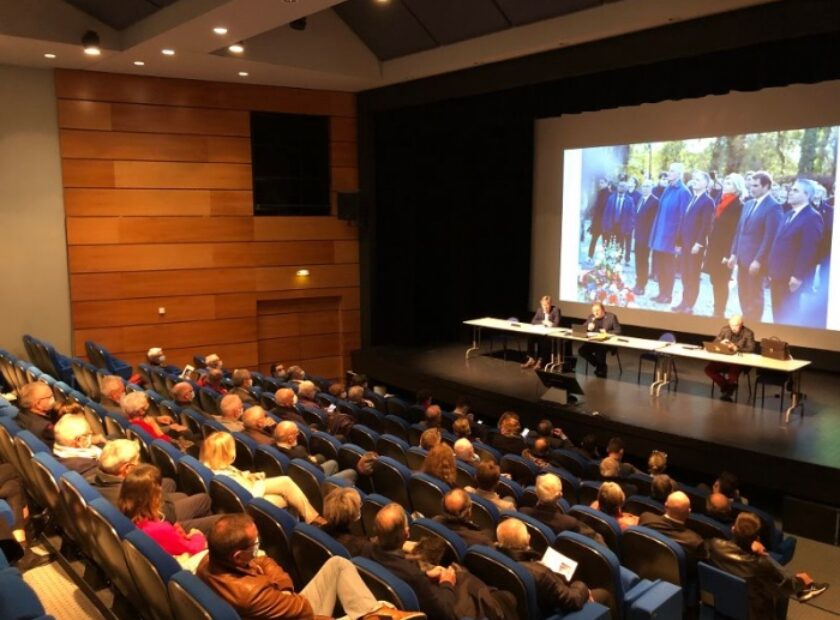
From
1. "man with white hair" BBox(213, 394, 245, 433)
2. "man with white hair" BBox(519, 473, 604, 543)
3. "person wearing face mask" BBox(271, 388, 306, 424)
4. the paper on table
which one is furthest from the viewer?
"person wearing face mask" BBox(271, 388, 306, 424)

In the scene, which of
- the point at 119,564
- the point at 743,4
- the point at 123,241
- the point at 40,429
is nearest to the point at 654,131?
the point at 743,4

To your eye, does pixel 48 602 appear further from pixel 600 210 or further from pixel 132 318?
pixel 600 210

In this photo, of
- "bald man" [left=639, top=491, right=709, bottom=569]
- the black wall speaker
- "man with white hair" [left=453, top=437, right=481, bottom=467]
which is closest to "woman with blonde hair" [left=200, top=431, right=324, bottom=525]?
"man with white hair" [left=453, top=437, right=481, bottom=467]

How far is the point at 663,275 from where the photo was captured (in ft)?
35.3

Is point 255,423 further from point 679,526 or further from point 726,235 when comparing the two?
point 726,235

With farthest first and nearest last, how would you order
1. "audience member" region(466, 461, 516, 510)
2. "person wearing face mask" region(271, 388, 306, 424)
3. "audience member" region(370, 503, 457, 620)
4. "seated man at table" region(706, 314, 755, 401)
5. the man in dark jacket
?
1. "seated man at table" region(706, 314, 755, 401)
2. "person wearing face mask" region(271, 388, 306, 424)
3. "audience member" region(466, 461, 516, 510)
4. the man in dark jacket
5. "audience member" region(370, 503, 457, 620)

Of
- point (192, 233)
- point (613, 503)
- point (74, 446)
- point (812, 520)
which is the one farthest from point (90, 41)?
point (812, 520)

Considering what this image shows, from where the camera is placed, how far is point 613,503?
4.42 meters

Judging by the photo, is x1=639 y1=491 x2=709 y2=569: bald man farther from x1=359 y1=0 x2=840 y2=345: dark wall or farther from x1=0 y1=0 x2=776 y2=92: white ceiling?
x1=359 y1=0 x2=840 y2=345: dark wall

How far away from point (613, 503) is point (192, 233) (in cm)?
767

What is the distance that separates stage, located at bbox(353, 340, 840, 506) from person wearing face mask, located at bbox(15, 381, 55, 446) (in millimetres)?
4983

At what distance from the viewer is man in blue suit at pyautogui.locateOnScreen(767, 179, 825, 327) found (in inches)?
361

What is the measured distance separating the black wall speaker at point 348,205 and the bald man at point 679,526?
305 inches

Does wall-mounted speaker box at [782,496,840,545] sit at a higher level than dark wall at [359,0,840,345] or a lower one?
lower
